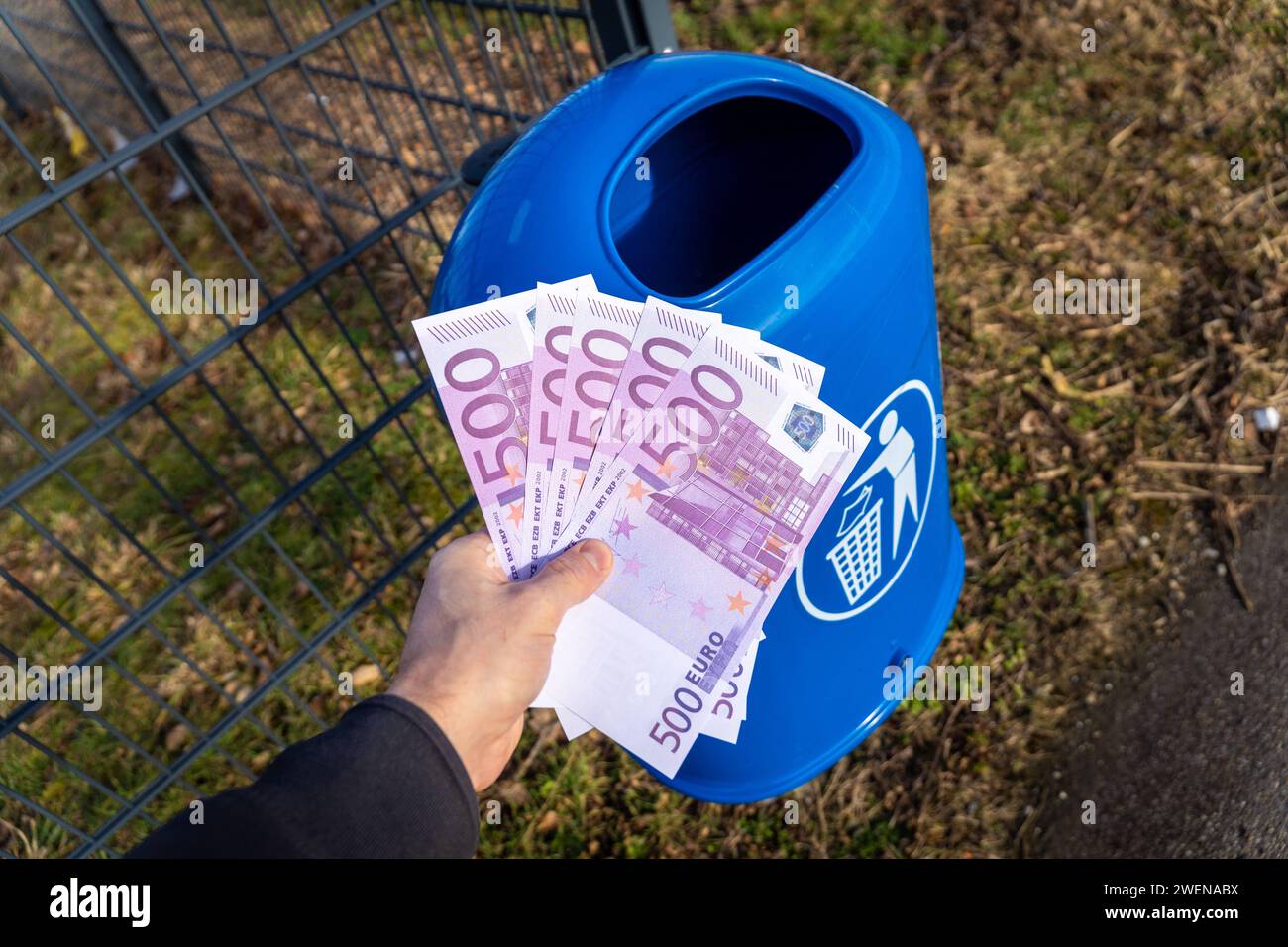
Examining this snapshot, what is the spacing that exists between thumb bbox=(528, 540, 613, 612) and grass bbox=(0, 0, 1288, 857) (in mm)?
893

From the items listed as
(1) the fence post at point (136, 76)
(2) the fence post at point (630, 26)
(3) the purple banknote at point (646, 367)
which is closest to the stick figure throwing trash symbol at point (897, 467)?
(3) the purple banknote at point (646, 367)

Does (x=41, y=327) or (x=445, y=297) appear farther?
(x=41, y=327)

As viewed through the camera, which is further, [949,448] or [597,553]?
[949,448]

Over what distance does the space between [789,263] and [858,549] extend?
21.6 inches

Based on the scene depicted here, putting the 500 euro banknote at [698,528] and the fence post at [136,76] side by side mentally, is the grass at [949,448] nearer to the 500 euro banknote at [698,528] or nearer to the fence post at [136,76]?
the fence post at [136,76]

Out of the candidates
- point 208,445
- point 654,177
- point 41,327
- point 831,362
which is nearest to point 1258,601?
point 831,362

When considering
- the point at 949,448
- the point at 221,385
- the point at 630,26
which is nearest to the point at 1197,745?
the point at 949,448

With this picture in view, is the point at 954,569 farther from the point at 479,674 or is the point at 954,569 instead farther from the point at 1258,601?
the point at 479,674

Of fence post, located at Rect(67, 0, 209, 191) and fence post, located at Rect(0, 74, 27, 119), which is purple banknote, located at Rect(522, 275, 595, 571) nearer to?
fence post, located at Rect(67, 0, 209, 191)

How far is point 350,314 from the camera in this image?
133 inches

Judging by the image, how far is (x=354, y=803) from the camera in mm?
1107

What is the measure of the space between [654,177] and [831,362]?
0.57 meters

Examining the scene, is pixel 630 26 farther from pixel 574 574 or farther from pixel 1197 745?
pixel 1197 745

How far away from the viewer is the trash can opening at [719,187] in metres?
1.60
